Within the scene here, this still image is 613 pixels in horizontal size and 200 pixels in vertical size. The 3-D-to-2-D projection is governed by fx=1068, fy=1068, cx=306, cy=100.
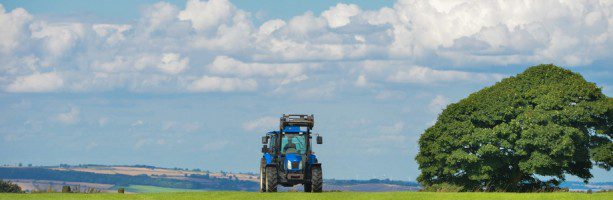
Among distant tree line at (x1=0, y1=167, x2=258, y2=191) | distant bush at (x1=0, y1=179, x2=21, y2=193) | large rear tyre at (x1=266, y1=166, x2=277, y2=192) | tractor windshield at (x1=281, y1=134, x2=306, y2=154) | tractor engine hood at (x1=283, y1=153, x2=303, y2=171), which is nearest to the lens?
large rear tyre at (x1=266, y1=166, x2=277, y2=192)

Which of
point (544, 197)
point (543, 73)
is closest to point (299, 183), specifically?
point (544, 197)

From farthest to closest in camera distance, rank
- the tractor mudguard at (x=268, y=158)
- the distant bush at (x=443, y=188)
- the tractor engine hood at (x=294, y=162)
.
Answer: the distant bush at (x=443, y=188) → the tractor mudguard at (x=268, y=158) → the tractor engine hood at (x=294, y=162)

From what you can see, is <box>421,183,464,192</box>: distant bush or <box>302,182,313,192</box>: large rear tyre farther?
<box>421,183,464,192</box>: distant bush

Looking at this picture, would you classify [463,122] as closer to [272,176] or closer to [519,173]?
[519,173]

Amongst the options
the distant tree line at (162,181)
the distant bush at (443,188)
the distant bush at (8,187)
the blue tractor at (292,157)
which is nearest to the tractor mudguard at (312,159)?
the blue tractor at (292,157)

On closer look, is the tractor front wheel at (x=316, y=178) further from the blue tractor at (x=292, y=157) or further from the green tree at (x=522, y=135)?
the green tree at (x=522, y=135)

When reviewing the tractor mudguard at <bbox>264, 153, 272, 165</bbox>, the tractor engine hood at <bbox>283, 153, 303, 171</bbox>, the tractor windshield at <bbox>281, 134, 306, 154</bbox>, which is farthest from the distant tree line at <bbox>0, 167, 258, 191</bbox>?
the tractor engine hood at <bbox>283, 153, 303, 171</bbox>

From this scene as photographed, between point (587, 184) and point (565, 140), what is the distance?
338 inches

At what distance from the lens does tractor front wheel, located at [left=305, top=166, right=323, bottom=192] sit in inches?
2078

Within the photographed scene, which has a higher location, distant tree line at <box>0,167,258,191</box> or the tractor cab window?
distant tree line at <box>0,167,258,191</box>

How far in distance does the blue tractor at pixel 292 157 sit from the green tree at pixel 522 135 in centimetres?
1926

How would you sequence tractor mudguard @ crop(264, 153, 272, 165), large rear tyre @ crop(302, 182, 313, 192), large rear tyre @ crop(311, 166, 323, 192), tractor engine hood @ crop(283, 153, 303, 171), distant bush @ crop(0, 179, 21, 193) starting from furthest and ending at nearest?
1. distant bush @ crop(0, 179, 21, 193)
2. tractor mudguard @ crop(264, 153, 272, 165)
3. large rear tyre @ crop(302, 182, 313, 192)
4. tractor engine hood @ crop(283, 153, 303, 171)
5. large rear tyre @ crop(311, 166, 323, 192)

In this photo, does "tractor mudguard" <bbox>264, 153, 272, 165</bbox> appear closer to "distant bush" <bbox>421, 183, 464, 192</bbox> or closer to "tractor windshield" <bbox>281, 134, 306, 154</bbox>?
"tractor windshield" <bbox>281, 134, 306, 154</bbox>

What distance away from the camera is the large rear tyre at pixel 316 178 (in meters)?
52.8
